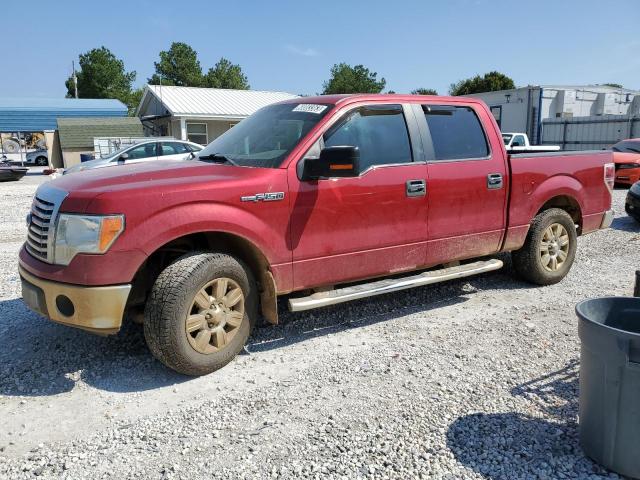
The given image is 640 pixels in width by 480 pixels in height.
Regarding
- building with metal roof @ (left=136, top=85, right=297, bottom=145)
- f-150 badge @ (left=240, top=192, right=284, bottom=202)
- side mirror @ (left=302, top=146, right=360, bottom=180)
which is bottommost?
f-150 badge @ (left=240, top=192, right=284, bottom=202)

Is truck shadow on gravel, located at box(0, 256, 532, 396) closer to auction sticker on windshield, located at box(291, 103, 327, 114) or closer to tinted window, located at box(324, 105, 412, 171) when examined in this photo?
tinted window, located at box(324, 105, 412, 171)

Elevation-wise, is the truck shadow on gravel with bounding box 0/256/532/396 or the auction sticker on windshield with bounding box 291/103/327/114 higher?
the auction sticker on windshield with bounding box 291/103/327/114

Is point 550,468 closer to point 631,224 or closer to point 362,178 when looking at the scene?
point 362,178

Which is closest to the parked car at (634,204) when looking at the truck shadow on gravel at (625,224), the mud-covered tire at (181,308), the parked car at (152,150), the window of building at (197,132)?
the truck shadow on gravel at (625,224)

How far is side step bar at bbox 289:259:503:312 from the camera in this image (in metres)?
4.23

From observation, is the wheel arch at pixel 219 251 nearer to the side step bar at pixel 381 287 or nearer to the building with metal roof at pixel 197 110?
the side step bar at pixel 381 287

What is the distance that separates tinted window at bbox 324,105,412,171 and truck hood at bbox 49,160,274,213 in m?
0.82

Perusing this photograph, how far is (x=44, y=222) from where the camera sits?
366 centimetres

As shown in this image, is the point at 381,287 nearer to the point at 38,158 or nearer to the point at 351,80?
the point at 38,158

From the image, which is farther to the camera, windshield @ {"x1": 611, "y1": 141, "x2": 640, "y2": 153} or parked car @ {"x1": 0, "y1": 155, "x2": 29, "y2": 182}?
parked car @ {"x1": 0, "y1": 155, "x2": 29, "y2": 182}

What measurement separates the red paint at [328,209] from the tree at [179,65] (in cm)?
6889

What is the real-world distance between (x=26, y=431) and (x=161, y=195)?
1653 millimetres

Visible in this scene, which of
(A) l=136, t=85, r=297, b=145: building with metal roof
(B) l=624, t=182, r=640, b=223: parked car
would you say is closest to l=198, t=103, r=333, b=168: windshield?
(B) l=624, t=182, r=640, b=223: parked car

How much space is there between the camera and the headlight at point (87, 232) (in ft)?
11.2
